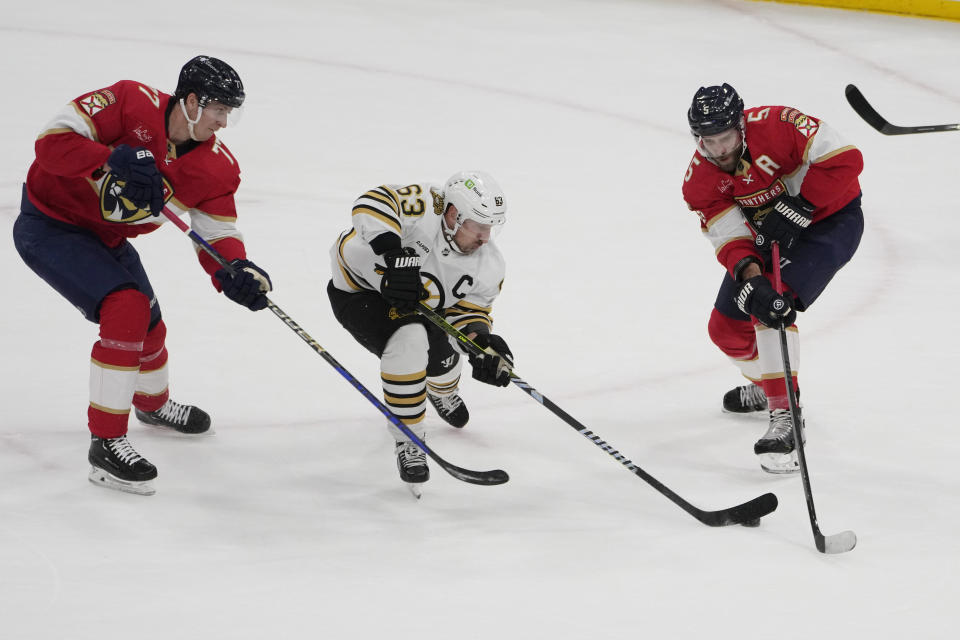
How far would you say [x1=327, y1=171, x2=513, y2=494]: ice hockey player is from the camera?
324cm

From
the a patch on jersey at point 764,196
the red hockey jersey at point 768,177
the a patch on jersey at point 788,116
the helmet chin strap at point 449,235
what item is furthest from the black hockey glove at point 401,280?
the a patch on jersey at point 788,116

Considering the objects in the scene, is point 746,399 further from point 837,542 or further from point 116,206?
point 116,206

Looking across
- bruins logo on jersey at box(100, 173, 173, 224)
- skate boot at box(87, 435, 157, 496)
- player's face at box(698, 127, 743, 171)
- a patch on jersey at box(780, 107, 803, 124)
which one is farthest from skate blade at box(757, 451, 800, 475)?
bruins logo on jersey at box(100, 173, 173, 224)

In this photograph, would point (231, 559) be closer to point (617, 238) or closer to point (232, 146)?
point (617, 238)

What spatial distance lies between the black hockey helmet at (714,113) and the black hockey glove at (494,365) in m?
0.82

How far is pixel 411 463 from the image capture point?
3324 millimetres

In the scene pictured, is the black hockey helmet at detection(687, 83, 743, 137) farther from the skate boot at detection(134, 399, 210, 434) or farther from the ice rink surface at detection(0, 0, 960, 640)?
the skate boot at detection(134, 399, 210, 434)

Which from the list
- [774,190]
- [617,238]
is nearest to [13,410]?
[774,190]

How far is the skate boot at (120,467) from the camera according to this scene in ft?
10.6

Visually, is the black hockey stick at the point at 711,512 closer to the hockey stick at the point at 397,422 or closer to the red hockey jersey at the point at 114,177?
the hockey stick at the point at 397,422

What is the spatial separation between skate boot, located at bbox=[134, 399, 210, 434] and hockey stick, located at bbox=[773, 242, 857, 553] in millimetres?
1696

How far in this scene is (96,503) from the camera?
3182 mm

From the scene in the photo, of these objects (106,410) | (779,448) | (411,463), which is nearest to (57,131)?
(106,410)

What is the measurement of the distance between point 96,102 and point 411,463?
127cm
